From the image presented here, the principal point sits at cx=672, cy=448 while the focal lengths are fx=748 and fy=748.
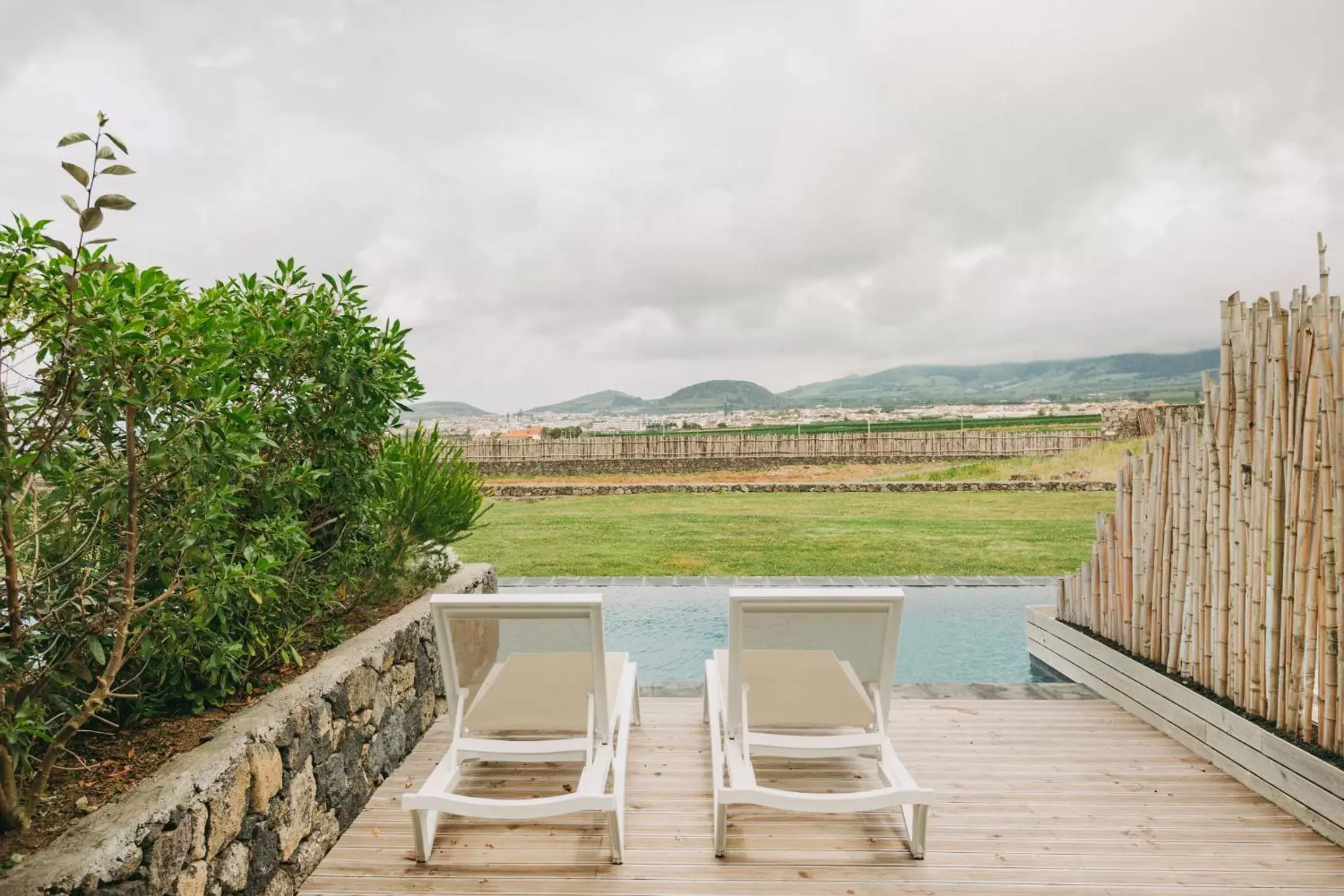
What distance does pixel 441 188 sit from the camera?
5109cm

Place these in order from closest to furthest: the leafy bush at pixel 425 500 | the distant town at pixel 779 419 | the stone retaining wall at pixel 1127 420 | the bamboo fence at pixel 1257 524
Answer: the bamboo fence at pixel 1257 524
the leafy bush at pixel 425 500
the stone retaining wall at pixel 1127 420
the distant town at pixel 779 419

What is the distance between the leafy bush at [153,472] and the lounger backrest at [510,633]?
0.57 meters

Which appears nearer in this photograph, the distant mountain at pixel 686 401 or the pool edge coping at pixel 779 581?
the pool edge coping at pixel 779 581

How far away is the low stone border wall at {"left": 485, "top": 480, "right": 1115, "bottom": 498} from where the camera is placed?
57.1ft

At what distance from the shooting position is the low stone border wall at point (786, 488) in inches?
685

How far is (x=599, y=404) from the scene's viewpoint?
101438 millimetres

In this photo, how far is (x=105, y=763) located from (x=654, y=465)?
21.9 meters

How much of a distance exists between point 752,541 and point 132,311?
9552mm

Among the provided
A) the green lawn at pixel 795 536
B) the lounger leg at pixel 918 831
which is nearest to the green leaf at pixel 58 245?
the lounger leg at pixel 918 831

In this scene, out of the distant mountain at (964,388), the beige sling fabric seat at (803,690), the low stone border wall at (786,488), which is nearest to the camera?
the beige sling fabric seat at (803,690)

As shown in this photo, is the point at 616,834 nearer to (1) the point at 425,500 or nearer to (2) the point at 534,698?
(2) the point at 534,698

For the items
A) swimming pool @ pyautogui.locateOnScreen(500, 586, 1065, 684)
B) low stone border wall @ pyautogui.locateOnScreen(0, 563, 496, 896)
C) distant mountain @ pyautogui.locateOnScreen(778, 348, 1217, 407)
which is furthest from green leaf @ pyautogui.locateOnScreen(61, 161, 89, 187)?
distant mountain @ pyautogui.locateOnScreen(778, 348, 1217, 407)

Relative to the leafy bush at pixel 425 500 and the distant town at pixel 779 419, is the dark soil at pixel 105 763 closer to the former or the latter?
the leafy bush at pixel 425 500

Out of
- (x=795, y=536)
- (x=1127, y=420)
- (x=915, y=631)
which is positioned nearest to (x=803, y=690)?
(x=915, y=631)
